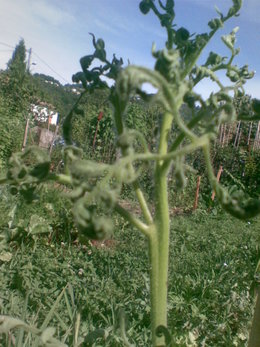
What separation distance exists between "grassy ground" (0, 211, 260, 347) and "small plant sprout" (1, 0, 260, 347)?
1157 millimetres

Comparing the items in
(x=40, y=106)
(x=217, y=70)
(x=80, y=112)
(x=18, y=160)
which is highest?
(x=40, y=106)

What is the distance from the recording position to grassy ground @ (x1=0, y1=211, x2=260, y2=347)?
8.86ft

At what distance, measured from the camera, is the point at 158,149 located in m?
0.97

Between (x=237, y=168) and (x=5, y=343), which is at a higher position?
(x=237, y=168)

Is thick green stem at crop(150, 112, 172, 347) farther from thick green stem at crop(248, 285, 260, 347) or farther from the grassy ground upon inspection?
the grassy ground

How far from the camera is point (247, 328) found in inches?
110

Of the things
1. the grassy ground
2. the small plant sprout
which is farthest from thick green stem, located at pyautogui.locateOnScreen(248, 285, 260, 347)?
the grassy ground

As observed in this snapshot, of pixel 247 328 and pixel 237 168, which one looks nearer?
pixel 247 328

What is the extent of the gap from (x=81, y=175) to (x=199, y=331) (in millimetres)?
2434

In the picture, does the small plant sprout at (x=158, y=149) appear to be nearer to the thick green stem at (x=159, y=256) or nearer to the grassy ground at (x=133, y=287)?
the thick green stem at (x=159, y=256)

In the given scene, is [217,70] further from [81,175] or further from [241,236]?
[241,236]

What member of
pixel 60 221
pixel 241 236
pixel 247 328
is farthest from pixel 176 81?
pixel 241 236

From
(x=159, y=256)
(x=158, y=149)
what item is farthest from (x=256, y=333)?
(x=158, y=149)

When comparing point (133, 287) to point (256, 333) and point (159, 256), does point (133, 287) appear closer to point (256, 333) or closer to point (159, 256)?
point (256, 333)
